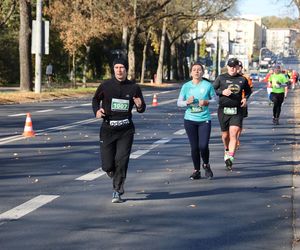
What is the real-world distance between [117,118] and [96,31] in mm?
37676

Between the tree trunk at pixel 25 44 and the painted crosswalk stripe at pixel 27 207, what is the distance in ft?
95.8

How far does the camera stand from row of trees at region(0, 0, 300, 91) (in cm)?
4562

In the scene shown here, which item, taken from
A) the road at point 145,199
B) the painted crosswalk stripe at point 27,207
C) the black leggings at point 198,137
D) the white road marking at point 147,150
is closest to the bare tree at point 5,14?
the road at point 145,199

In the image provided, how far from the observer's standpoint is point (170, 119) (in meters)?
23.8

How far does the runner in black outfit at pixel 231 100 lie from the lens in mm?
11711

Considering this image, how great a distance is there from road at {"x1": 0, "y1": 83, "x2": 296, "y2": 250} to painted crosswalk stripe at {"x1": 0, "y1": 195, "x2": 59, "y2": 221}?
0.04 ft

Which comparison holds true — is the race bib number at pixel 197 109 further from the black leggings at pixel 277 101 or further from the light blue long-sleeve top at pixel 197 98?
the black leggings at pixel 277 101

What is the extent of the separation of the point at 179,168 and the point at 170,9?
51.7 metres

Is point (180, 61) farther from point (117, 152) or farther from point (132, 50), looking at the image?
point (117, 152)

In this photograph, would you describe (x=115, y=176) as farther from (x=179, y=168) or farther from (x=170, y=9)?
(x=170, y=9)

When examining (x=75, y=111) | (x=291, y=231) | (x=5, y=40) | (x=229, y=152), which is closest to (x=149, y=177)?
(x=229, y=152)

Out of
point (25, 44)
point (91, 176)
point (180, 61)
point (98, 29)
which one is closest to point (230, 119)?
point (91, 176)

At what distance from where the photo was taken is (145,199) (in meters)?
8.95

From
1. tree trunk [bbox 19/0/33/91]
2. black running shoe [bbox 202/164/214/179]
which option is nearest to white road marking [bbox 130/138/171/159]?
black running shoe [bbox 202/164/214/179]
